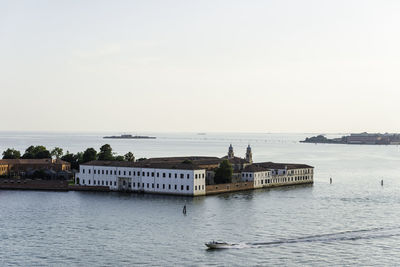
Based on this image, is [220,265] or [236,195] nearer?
[220,265]

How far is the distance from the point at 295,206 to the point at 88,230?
2043 centimetres

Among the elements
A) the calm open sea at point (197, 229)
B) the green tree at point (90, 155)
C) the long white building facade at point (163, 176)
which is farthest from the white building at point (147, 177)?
the green tree at point (90, 155)

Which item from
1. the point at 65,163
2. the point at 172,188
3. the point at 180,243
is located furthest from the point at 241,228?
the point at 65,163

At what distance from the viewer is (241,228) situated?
4238 cm

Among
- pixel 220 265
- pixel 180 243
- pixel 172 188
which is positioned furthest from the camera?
pixel 172 188

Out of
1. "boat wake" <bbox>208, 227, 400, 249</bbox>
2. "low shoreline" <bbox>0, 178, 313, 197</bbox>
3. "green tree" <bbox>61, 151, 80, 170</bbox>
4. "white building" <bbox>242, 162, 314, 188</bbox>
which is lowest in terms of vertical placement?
"boat wake" <bbox>208, 227, 400, 249</bbox>

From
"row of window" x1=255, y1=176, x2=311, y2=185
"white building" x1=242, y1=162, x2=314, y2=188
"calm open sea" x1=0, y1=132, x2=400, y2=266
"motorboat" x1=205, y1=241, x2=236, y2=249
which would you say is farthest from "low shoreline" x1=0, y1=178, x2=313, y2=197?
"motorboat" x1=205, y1=241, x2=236, y2=249

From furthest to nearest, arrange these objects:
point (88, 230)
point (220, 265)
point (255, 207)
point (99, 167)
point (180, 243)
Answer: point (99, 167)
point (255, 207)
point (88, 230)
point (180, 243)
point (220, 265)

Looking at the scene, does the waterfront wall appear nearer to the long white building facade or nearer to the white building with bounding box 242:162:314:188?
the long white building facade

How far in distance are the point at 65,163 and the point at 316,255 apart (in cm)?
5265

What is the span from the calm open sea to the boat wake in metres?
0.06

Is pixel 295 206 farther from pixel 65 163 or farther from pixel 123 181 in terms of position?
pixel 65 163

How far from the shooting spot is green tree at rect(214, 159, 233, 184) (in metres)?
68.2

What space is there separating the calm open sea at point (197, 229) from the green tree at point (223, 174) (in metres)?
4.47
